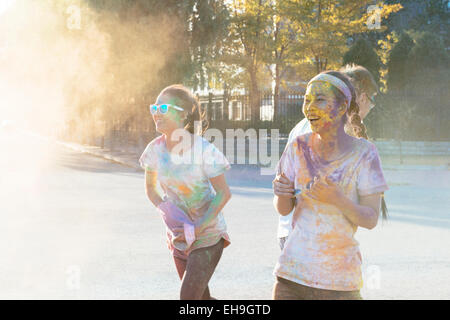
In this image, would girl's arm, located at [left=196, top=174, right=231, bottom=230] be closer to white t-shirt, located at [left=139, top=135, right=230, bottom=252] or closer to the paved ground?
white t-shirt, located at [left=139, top=135, right=230, bottom=252]

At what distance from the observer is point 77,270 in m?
6.45

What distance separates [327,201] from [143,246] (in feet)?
17.2

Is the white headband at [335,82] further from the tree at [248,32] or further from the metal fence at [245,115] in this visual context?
the tree at [248,32]

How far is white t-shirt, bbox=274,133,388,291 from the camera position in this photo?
2770 mm

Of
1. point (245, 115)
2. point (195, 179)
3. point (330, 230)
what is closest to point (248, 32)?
point (245, 115)

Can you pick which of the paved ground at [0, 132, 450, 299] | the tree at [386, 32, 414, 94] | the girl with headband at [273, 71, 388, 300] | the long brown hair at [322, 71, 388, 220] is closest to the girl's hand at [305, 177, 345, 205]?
the girl with headband at [273, 71, 388, 300]

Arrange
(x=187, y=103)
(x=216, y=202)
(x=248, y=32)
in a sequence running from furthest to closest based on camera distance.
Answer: (x=248, y=32) → (x=187, y=103) → (x=216, y=202)

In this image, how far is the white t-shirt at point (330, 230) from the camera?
2770mm

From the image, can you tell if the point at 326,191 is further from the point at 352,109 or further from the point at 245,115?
the point at 245,115

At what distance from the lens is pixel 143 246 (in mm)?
7727

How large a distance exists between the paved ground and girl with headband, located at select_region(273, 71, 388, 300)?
9.07 feet

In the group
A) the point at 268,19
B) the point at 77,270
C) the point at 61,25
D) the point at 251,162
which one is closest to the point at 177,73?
the point at 251,162

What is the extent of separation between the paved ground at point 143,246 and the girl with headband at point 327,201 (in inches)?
109
